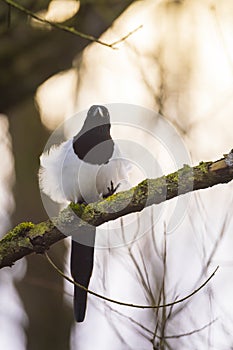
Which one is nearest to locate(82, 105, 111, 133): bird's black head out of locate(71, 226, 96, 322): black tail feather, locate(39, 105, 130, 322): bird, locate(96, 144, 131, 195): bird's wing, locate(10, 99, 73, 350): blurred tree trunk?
locate(39, 105, 130, 322): bird

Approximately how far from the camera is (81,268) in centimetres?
284

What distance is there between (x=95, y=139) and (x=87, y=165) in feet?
0.40

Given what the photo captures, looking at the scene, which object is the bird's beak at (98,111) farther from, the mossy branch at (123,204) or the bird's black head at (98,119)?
the mossy branch at (123,204)

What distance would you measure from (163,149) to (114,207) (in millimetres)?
1372

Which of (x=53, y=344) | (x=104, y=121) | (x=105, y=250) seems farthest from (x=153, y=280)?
(x=53, y=344)

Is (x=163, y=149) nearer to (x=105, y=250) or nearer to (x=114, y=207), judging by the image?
(x=105, y=250)

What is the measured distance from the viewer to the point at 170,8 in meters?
4.60

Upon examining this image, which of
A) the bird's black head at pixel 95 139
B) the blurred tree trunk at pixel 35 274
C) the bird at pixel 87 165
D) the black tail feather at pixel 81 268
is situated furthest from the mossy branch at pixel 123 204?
the blurred tree trunk at pixel 35 274

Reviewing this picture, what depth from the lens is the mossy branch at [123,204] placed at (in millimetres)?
2066

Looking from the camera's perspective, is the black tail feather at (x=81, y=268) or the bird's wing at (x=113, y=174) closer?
the black tail feather at (x=81, y=268)

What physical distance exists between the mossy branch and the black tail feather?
458 millimetres

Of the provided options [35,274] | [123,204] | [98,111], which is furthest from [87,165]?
[35,274]

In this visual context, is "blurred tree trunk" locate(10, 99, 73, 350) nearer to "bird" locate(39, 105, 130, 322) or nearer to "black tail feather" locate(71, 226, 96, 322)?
"bird" locate(39, 105, 130, 322)

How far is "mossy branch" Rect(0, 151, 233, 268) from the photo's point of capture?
6.78 ft
